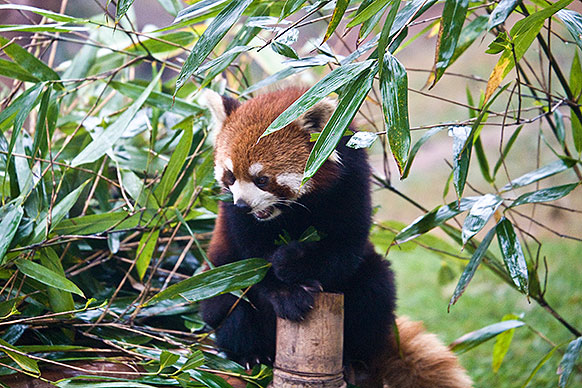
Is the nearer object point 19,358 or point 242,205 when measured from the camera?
point 19,358

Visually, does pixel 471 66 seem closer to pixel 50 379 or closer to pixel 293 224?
pixel 293 224

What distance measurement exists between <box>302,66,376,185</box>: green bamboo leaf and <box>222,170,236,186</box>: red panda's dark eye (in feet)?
1.73

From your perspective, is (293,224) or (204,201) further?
(204,201)

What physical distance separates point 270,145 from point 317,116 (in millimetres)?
146

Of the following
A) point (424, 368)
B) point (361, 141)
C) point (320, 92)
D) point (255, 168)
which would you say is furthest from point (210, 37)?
point (424, 368)

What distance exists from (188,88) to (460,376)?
1.37 metres

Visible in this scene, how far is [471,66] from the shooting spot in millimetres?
6777

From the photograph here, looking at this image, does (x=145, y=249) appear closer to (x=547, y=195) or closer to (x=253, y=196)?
(x=253, y=196)

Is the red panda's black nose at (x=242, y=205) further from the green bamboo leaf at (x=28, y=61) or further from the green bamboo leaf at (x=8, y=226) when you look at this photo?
the green bamboo leaf at (x=28, y=61)

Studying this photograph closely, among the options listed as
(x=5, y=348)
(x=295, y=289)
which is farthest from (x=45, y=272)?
(x=295, y=289)

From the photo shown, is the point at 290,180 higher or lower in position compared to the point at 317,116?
lower

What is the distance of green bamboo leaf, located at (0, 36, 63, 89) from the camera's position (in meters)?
1.62

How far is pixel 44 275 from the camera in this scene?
1378mm

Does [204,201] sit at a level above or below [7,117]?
below
